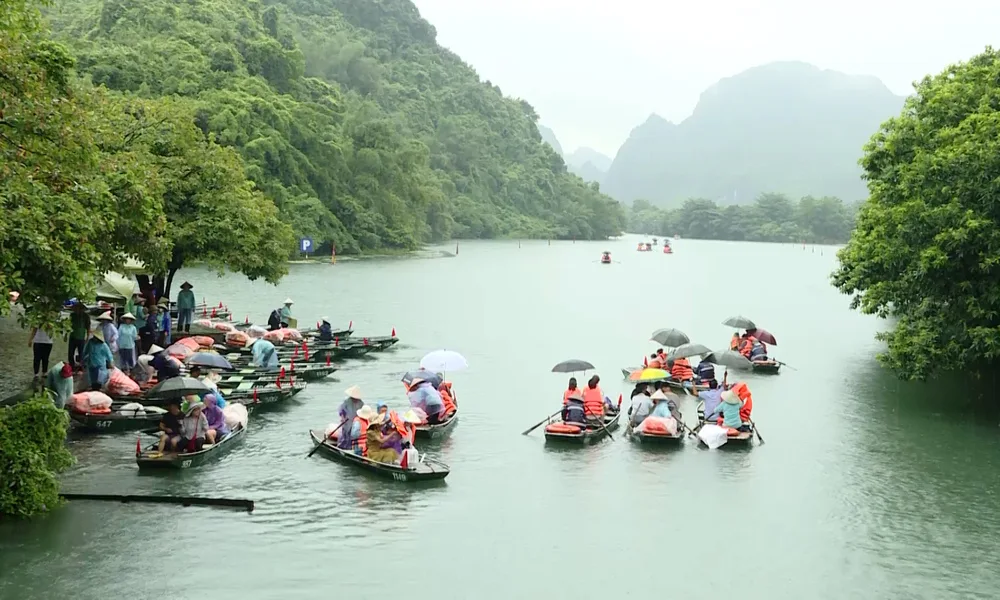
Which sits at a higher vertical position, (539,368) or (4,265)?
(4,265)

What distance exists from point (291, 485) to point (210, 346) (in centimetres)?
1177

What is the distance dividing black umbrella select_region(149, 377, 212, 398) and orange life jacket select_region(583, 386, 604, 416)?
882 cm

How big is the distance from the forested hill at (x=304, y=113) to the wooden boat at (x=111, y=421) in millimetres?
39971

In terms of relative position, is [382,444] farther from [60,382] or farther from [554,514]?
[60,382]

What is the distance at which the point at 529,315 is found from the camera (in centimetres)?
5247

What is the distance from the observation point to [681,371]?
29.2 m

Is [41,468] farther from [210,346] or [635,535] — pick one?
[210,346]

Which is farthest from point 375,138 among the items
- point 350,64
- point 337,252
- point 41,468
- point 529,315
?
point 41,468

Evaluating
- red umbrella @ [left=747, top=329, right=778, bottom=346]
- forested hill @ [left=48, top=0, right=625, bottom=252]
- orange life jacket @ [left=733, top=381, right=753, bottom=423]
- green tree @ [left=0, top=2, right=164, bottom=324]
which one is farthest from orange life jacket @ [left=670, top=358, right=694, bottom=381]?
forested hill @ [left=48, top=0, right=625, bottom=252]

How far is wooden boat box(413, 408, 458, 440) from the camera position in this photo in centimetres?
2161

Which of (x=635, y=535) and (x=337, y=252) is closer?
(x=635, y=535)

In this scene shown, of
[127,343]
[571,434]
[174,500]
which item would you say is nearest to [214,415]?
[174,500]

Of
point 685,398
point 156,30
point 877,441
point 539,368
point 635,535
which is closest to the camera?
point 635,535

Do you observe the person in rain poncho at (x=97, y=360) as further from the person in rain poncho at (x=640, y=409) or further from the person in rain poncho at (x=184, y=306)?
the person in rain poncho at (x=640, y=409)
